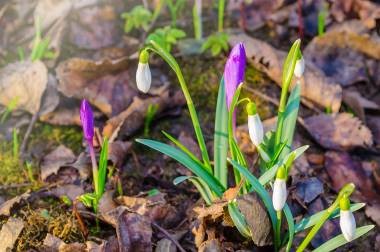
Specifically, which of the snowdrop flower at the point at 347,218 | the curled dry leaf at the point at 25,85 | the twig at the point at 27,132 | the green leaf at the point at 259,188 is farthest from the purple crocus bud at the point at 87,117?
the snowdrop flower at the point at 347,218

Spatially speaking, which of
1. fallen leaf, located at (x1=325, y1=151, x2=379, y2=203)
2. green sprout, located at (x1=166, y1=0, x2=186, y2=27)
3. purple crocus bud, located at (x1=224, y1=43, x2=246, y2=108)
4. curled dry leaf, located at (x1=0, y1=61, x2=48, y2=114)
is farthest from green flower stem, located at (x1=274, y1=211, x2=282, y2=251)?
green sprout, located at (x1=166, y1=0, x2=186, y2=27)

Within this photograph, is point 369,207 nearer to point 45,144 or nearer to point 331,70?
point 331,70

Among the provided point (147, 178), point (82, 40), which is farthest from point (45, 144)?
point (82, 40)

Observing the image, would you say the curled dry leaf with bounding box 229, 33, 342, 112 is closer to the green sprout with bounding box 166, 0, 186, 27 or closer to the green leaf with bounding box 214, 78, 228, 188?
the green sprout with bounding box 166, 0, 186, 27

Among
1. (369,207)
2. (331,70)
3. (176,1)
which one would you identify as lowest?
(369,207)

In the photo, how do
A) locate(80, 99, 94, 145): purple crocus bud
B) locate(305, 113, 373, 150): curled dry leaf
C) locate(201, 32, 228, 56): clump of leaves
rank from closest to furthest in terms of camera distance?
locate(80, 99, 94, 145): purple crocus bud < locate(305, 113, 373, 150): curled dry leaf < locate(201, 32, 228, 56): clump of leaves

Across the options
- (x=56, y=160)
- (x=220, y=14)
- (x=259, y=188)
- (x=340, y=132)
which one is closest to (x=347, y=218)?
(x=259, y=188)
